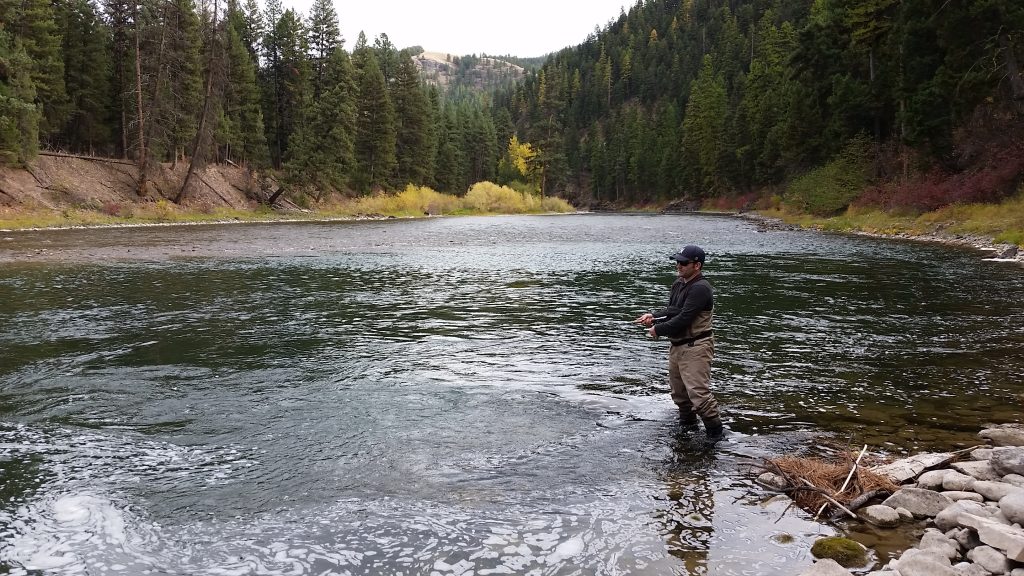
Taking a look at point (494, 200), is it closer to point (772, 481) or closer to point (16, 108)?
point (16, 108)

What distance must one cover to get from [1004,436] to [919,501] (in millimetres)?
2212

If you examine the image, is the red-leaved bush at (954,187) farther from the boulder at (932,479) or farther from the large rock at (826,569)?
the large rock at (826,569)

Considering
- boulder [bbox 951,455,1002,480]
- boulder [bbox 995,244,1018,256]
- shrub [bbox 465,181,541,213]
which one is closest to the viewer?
boulder [bbox 951,455,1002,480]

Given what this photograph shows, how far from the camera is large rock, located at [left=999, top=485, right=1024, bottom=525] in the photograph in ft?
15.8

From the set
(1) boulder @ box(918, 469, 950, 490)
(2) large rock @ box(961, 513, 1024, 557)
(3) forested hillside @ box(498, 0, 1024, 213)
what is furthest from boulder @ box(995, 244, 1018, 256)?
(2) large rock @ box(961, 513, 1024, 557)

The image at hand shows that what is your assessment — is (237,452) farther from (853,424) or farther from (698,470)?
(853,424)

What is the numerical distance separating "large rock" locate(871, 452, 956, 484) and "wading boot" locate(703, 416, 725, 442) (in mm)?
1682

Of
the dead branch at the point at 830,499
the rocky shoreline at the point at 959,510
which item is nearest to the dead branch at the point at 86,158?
the dead branch at the point at 830,499

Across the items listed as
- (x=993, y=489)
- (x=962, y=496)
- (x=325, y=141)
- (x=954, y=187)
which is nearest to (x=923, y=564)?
(x=962, y=496)

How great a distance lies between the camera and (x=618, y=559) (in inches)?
203

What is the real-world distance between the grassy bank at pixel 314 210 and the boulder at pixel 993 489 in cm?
5105

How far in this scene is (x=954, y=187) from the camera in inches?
1458

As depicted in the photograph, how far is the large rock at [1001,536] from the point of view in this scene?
4.32 m

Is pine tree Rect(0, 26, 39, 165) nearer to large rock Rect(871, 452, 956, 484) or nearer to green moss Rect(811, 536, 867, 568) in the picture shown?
large rock Rect(871, 452, 956, 484)
